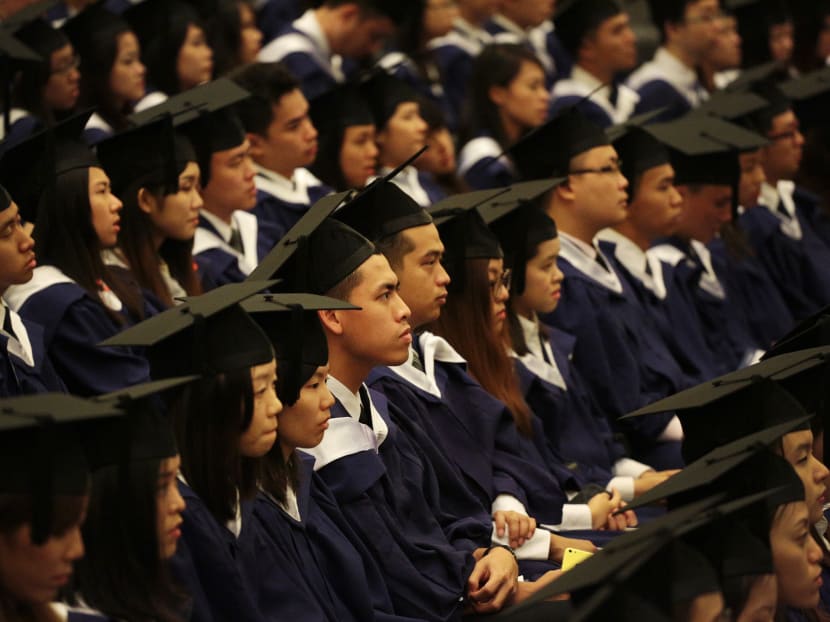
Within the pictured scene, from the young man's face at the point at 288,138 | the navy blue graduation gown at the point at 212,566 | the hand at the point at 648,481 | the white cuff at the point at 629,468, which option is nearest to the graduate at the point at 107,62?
the young man's face at the point at 288,138

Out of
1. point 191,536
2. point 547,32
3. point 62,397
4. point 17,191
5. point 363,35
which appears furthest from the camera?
point 547,32

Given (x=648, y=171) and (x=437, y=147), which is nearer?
(x=648, y=171)

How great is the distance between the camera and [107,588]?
268cm

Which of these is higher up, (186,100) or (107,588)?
(186,100)

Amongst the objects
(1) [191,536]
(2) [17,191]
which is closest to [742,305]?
(2) [17,191]

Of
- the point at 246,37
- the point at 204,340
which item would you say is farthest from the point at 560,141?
the point at 204,340

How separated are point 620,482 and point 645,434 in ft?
1.42

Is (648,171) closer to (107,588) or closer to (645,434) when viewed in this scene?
(645,434)

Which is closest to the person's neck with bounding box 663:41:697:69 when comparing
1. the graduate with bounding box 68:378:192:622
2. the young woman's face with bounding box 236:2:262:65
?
the young woman's face with bounding box 236:2:262:65

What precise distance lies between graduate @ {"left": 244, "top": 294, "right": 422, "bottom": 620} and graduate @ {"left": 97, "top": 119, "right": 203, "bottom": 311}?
1.35 meters

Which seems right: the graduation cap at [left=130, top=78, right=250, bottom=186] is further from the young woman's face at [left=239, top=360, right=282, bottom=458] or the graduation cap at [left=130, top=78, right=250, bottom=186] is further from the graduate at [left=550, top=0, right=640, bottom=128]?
the graduate at [left=550, top=0, right=640, bottom=128]

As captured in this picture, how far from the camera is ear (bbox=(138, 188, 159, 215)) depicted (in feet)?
14.8

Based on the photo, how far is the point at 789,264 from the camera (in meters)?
6.40

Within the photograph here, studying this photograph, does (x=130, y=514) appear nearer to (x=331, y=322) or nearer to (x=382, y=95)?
(x=331, y=322)
